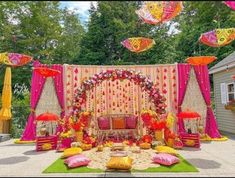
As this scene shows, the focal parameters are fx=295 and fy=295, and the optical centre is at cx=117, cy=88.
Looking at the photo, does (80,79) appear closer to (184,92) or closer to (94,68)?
(94,68)

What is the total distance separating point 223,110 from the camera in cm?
1422

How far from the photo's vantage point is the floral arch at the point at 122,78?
10633 millimetres

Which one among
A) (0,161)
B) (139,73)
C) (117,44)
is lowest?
(0,161)

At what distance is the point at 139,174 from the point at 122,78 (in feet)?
16.6

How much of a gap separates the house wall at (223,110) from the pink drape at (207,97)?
186 centimetres

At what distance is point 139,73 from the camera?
36.0ft

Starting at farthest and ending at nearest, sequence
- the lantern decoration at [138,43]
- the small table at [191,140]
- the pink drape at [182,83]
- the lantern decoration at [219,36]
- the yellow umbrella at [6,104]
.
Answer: the lantern decoration at [138,43] < the yellow umbrella at [6,104] < the pink drape at [182,83] < the small table at [191,140] < the lantern decoration at [219,36]

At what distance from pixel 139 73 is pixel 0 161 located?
560cm

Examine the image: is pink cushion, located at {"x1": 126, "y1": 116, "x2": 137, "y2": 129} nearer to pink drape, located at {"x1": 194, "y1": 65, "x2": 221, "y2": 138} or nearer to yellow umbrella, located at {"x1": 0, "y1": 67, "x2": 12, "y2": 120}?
pink drape, located at {"x1": 194, "y1": 65, "x2": 221, "y2": 138}

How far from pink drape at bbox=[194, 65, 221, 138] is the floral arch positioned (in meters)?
2.04

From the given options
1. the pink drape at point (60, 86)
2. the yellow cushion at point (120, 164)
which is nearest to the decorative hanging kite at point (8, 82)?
the pink drape at point (60, 86)

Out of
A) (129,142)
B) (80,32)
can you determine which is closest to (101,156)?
(129,142)

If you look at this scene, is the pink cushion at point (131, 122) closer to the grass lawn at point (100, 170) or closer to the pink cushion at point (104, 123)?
the pink cushion at point (104, 123)

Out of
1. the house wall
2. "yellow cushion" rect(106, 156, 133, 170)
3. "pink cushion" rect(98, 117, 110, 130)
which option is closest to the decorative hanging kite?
"pink cushion" rect(98, 117, 110, 130)
